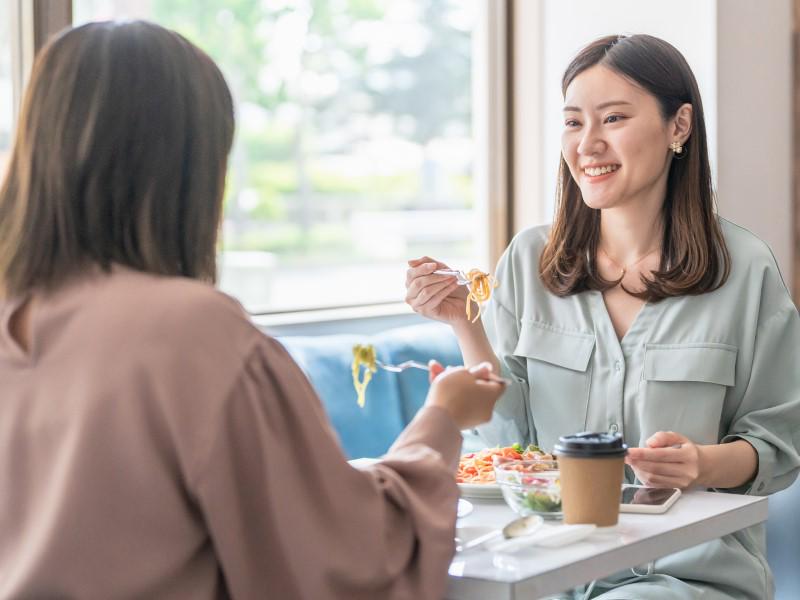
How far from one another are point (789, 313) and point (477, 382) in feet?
2.64

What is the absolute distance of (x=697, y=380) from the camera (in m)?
1.94

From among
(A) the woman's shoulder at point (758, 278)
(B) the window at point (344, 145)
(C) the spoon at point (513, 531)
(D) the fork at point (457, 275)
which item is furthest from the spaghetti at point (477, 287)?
(B) the window at point (344, 145)

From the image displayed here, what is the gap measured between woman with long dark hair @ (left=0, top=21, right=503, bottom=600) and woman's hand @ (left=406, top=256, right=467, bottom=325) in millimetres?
769

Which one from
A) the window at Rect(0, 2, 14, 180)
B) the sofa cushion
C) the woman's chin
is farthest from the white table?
the window at Rect(0, 2, 14, 180)

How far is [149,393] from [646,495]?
2.60ft

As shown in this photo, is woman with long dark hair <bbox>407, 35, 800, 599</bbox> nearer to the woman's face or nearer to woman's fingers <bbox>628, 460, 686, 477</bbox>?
the woman's face

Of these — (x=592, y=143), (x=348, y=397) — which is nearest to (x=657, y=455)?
(x=592, y=143)

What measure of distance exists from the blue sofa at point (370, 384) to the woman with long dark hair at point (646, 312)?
582mm

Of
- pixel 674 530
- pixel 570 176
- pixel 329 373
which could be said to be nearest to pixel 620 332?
pixel 570 176

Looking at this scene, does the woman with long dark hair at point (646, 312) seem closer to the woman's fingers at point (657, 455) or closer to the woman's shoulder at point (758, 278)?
the woman's shoulder at point (758, 278)

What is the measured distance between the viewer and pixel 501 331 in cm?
219

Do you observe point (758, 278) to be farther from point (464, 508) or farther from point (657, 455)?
point (464, 508)

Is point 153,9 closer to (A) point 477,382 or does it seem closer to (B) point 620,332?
(B) point 620,332

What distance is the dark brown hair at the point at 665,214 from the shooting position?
202 centimetres
